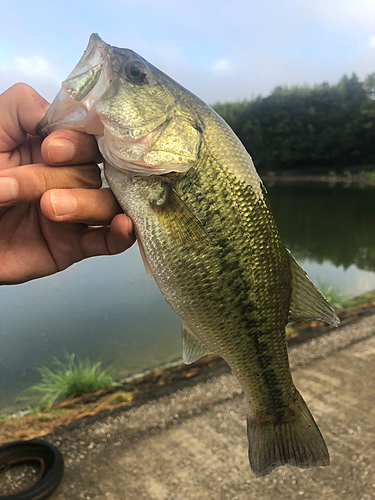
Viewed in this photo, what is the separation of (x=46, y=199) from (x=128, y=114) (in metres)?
0.52

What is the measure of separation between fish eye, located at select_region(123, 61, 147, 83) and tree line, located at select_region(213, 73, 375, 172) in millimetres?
57393

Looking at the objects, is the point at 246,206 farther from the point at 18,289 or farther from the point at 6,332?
the point at 18,289

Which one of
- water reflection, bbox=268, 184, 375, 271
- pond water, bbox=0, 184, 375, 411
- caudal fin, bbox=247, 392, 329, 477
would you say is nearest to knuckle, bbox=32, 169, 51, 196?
caudal fin, bbox=247, 392, 329, 477

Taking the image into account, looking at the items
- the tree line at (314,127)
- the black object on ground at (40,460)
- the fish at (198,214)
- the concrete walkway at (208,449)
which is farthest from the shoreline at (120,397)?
the tree line at (314,127)

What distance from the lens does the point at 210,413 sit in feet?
12.4

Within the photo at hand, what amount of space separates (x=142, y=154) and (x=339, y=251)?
15.4m

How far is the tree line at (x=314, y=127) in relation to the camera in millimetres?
53875

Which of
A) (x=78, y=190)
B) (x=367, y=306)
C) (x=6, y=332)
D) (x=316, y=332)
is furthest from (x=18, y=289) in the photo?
(x=78, y=190)

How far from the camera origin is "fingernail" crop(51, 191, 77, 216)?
160 centimetres

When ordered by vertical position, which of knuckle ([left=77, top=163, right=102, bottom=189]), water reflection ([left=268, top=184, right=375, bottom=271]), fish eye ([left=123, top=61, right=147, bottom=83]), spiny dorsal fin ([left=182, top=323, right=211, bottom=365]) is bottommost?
water reflection ([left=268, top=184, right=375, bottom=271])

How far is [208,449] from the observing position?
331 cm

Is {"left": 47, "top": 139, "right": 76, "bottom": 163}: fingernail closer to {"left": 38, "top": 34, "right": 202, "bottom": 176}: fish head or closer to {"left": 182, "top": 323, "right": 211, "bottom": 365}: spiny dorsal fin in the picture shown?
{"left": 38, "top": 34, "right": 202, "bottom": 176}: fish head

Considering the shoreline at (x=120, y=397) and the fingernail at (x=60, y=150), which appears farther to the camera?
the shoreline at (x=120, y=397)

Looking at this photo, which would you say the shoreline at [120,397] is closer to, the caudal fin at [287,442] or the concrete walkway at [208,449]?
the concrete walkway at [208,449]
